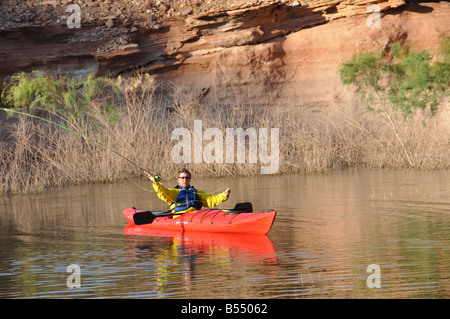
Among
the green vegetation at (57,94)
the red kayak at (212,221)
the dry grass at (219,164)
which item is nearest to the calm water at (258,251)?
the red kayak at (212,221)

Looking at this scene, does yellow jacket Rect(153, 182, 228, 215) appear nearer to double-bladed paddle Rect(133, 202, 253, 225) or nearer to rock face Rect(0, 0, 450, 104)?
double-bladed paddle Rect(133, 202, 253, 225)

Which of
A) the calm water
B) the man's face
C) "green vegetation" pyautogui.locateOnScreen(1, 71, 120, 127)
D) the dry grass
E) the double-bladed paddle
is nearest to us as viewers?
the calm water

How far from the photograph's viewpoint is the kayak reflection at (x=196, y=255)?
9.52 metres

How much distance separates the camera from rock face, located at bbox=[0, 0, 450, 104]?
33219 millimetres

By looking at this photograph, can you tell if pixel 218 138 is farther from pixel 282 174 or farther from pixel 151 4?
pixel 151 4

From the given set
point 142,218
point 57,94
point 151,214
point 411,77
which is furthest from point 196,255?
point 57,94

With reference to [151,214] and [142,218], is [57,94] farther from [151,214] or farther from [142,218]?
[142,218]

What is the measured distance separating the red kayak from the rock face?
19.9m

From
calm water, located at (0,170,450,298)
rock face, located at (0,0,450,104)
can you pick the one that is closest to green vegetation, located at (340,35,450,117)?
calm water, located at (0,170,450,298)
